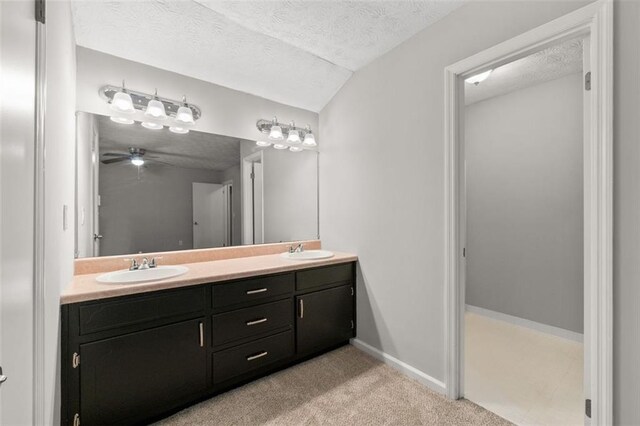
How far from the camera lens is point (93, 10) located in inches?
68.9

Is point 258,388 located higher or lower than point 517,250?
lower

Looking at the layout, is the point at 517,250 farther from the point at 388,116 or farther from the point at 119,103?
the point at 119,103

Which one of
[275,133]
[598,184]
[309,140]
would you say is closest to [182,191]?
[275,133]

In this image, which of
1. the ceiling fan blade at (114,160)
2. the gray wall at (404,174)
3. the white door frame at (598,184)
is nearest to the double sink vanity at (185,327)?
the gray wall at (404,174)

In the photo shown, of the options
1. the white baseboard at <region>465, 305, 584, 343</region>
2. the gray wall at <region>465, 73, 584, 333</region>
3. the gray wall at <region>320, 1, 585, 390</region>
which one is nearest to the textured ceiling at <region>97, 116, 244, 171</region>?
the gray wall at <region>320, 1, 585, 390</region>

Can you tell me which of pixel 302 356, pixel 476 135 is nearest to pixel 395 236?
pixel 302 356

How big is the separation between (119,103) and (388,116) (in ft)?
6.28

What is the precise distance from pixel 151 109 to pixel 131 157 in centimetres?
38

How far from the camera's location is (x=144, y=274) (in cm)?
189

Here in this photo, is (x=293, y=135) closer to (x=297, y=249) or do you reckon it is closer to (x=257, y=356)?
(x=297, y=249)

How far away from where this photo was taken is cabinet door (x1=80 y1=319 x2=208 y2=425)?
4.76ft

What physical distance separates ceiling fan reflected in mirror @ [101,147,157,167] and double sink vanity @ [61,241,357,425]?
0.69 m

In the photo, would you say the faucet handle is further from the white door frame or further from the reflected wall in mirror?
the white door frame

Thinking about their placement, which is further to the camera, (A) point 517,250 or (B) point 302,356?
(A) point 517,250
